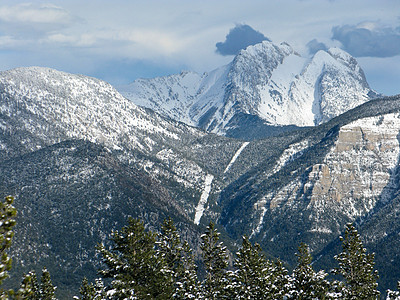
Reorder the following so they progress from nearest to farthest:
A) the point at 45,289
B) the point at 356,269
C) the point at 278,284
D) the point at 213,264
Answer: the point at 213,264 → the point at 356,269 → the point at 45,289 → the point at 278,284

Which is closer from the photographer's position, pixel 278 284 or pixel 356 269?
pixel 356 269

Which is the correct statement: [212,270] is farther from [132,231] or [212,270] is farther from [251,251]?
[132,231]

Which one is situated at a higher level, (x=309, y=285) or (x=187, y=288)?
(x=187, y=288)

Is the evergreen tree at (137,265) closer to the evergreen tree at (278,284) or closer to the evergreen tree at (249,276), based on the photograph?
the evergreen tree at (249,276)

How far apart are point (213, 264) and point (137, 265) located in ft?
67.6

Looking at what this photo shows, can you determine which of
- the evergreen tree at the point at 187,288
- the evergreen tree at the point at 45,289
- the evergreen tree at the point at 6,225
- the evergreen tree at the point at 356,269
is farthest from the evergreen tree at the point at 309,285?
the evergreen tree at the point at 6,225

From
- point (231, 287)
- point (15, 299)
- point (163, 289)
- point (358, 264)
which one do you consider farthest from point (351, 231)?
point (15, 299)

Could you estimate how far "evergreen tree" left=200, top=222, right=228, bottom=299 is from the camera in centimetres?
7656

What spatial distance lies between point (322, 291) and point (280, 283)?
7.70m

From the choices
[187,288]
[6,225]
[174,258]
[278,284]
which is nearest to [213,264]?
[174,258]

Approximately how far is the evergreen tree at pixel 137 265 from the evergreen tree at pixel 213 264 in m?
14.3

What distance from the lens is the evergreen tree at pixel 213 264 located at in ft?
251

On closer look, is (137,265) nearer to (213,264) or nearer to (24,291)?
(213,264)

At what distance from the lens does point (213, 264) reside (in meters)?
78.9
